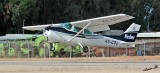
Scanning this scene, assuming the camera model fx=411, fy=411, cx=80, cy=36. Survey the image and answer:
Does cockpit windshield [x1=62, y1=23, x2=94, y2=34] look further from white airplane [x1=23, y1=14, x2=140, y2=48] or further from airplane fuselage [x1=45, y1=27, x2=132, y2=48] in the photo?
airplane fuselage [x1=45, y1=27, x2=132, y2=48]

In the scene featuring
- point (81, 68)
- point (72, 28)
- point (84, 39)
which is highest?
point (72, 28)

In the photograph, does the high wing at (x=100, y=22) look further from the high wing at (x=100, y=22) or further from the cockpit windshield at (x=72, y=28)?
the cockpit windshield at (x=72, y=28)

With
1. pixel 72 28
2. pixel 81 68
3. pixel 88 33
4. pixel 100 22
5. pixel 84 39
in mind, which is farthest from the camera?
pixel 100 22

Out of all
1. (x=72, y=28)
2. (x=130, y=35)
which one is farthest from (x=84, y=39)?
(x=130, y=35)

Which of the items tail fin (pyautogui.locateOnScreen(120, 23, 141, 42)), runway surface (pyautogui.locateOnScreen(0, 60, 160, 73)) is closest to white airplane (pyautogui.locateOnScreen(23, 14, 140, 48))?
tail fin (pyautogui.locateOnScreen(120, 23, 141, 42))

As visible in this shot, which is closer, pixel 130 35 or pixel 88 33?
pixel 88 33

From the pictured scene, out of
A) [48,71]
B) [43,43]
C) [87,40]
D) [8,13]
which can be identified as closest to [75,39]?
[87,40]

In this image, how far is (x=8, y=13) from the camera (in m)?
74.4

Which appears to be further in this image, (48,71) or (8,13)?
(8,13)

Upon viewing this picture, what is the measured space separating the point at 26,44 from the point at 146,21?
184 feet

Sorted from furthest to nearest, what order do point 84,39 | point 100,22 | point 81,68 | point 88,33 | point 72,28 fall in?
point 100,22 < point 88,33 < point 84,39 < point 72,28 < point 81,68

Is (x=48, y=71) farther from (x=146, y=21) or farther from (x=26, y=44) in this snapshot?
(x=146, y=21)

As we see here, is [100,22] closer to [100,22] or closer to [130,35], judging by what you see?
[100,22]

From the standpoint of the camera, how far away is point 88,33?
4462 cm
